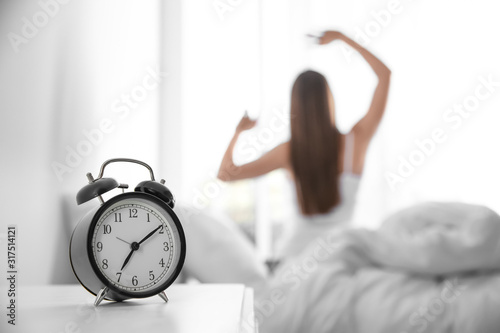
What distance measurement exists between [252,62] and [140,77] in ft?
2.97

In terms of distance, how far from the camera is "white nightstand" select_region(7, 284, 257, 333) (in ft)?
1.67

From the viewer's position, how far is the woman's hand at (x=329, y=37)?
274cm

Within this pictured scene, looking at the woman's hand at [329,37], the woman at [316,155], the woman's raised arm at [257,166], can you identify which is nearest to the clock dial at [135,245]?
the woman at [316,155]

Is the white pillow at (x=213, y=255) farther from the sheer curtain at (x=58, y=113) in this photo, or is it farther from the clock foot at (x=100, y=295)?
the clock foot at (x=100, y=295)

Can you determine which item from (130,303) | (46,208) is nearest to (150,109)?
(46,208)

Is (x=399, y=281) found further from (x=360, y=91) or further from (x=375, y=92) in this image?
(x=360, y=91)

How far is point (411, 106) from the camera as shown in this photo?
2.83 metres

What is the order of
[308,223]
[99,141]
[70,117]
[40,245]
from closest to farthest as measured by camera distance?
[40,245] < [70,117] < [99,141] < [308,223]

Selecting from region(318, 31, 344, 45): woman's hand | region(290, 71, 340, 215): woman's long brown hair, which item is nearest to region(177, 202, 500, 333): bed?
region(290, 71, 340, 215): woman's long brown hair

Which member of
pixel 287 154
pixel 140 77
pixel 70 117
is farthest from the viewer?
pixel 287 154

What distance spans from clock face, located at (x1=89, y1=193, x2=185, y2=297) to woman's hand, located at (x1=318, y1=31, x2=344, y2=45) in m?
2.21

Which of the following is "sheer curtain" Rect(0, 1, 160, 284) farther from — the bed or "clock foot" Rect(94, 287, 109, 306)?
the bed

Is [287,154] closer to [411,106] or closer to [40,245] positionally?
[411,106]

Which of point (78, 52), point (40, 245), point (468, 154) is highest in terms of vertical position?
point (78, 52)
